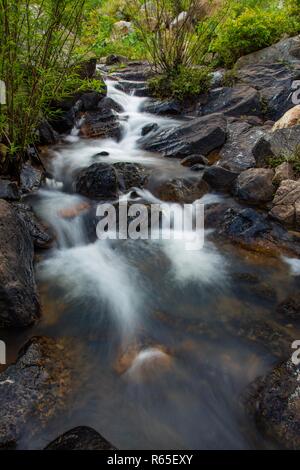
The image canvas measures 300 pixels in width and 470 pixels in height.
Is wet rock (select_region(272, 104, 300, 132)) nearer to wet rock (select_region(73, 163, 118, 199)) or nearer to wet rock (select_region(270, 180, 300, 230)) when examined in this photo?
wet rock (select_region(270, 180, 300, 230))

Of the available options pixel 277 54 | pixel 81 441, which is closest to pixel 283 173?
pixel 81 441

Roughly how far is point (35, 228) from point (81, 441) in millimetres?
2752

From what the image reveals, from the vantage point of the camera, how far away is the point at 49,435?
7.61 feet

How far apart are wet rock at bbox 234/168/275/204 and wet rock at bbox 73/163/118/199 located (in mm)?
1925

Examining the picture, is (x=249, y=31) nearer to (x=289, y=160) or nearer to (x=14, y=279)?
(x=289, y=160)

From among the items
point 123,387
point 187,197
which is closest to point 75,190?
point 187,197

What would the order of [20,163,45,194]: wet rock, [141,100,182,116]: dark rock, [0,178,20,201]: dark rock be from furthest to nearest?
[141,100,182,116]: dark rock
[20,163,45,194]: wet rock
[0,178,20,201]: dark rock

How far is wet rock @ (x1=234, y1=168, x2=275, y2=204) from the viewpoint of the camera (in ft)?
17.7

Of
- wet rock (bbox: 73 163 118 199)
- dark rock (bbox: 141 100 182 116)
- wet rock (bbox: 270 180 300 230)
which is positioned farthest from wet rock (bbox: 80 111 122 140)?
wet rock (bbox: 270 180 300 230)

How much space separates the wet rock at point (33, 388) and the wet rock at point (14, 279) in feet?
0.90

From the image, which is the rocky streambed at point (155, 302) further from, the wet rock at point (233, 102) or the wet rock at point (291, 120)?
the wet rock at point (233, 102)

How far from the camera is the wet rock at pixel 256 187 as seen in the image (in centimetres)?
541

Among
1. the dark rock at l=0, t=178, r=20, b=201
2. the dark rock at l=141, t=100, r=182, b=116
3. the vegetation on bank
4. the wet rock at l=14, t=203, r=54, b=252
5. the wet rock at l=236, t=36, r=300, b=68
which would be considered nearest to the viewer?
the vegetation on bank

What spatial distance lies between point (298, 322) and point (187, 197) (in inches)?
110
